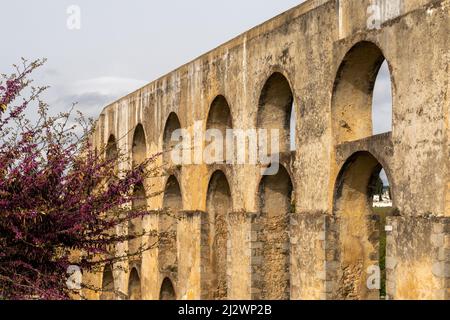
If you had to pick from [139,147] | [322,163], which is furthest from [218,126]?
[139,147]

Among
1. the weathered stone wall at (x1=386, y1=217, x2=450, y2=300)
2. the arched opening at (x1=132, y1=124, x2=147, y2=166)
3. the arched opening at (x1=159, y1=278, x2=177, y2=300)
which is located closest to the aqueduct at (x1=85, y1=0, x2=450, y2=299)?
the weathered stone wall at (x1=386, y1=217, x2=450, y2=300)

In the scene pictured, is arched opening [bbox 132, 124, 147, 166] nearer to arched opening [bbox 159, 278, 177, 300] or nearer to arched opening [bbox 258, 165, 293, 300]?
arched opening [bbox 159, 278, 177, 300]

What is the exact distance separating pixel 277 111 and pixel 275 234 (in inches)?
66.7

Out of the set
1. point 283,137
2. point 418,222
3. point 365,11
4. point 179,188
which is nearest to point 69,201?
point 418,222

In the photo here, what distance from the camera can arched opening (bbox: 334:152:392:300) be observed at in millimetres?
8773

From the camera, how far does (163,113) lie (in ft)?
49.9

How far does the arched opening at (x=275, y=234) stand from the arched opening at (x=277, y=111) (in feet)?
1.60

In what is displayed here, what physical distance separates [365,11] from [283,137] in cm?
286

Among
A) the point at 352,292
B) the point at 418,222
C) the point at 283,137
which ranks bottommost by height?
the point at 352,292

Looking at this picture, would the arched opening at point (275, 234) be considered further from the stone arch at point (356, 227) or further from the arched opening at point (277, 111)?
the stone arch at point (356, 227)

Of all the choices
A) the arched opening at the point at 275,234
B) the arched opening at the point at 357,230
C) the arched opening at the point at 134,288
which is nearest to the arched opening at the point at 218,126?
the arched opening at the point at 275,234

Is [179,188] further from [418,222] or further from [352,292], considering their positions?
[418,222]

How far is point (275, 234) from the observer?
10.8 metres

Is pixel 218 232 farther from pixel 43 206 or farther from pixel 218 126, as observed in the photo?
pixel 43 206
